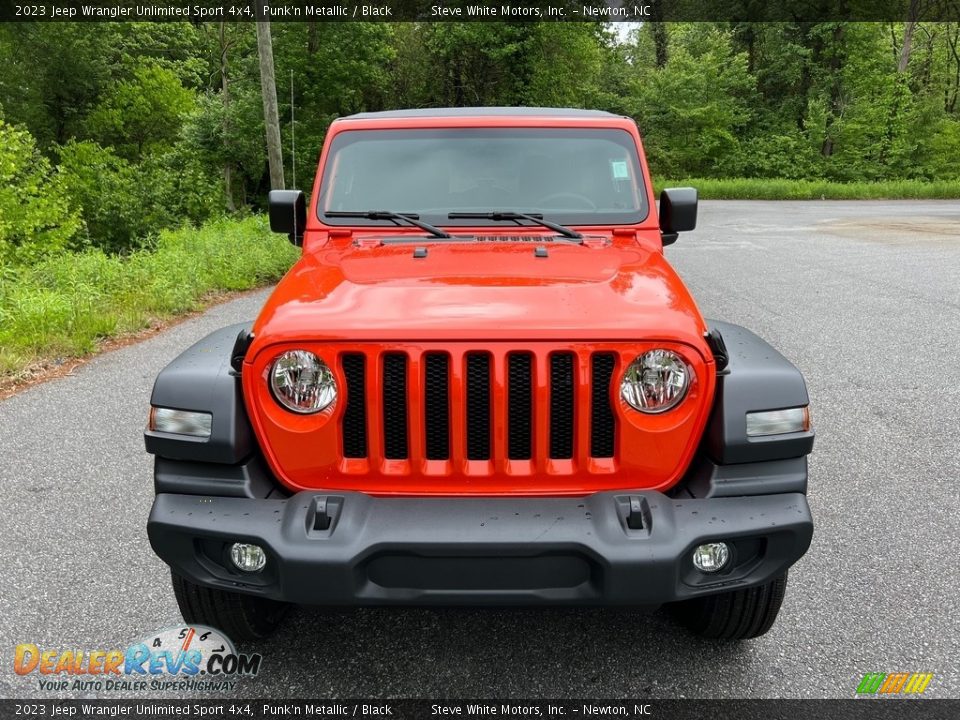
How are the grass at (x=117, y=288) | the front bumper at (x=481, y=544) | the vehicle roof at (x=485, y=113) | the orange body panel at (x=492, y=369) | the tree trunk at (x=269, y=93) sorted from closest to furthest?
1. the front bumper at (x=481, y=544)
2. the orange body panel at (x=492, y=369)
3. the vehicle roof at (x=485, y=113)
4. the grass at (x=117, y=288)
5. the tree trunk at (x=269, y=93)

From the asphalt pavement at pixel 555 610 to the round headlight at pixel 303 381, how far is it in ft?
3.34

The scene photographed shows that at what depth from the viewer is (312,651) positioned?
276 cm

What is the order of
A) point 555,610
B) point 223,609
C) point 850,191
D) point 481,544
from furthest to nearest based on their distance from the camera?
point 850,191
point 555,610
point 223,609
point 481,544

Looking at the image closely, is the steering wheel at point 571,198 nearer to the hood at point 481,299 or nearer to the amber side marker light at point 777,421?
the hood at point 481,299

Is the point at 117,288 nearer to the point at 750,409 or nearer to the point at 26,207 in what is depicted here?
the point at 750,409

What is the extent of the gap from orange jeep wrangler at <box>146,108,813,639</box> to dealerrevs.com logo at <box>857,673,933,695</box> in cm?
43

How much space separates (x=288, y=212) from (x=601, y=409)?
6.71 ft

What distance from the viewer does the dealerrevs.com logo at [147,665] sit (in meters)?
2.61

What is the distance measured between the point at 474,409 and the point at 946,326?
793 cm

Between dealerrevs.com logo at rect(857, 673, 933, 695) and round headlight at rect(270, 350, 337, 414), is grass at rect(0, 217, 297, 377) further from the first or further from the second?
dealerrevs.com logo at rect(857, 673, 933, 695)

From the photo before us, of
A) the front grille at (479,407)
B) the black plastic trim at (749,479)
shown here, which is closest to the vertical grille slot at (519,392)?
the front grille at (479,407)

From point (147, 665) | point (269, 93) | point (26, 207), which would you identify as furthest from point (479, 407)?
point (26, 207)

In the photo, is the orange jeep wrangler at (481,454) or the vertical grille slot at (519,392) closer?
the orange jeep wrangler at (481,454)

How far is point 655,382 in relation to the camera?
2.28m
